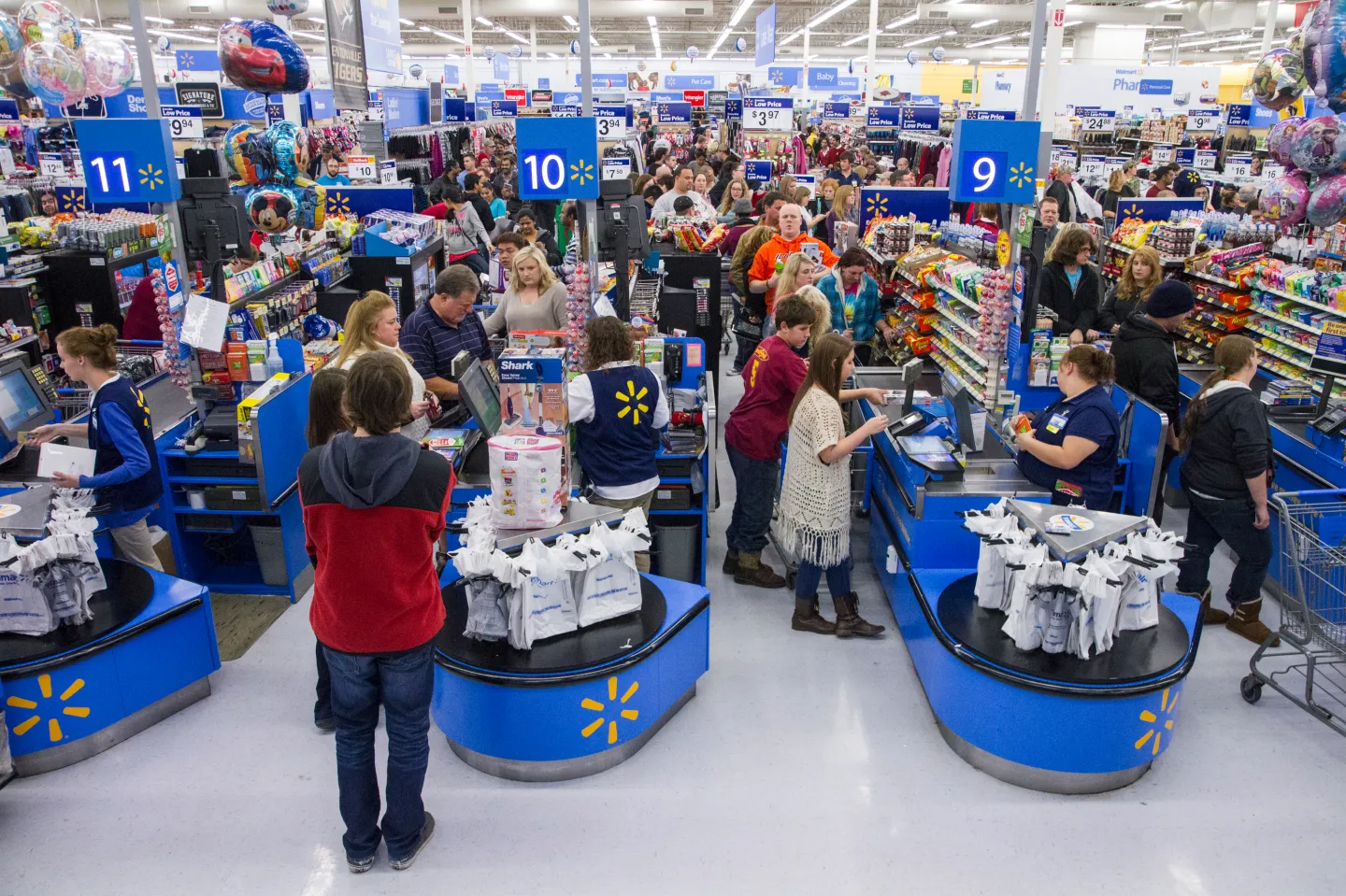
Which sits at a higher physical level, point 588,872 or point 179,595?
Result: point 179,595

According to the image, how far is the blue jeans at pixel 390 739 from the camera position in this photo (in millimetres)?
3006

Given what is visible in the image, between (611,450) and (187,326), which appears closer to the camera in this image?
(611,450)

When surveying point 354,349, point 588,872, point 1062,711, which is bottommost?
point 588,872

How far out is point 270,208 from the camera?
6559mm

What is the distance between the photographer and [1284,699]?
4246mm

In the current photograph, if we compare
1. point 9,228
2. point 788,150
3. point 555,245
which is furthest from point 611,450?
point 788,150

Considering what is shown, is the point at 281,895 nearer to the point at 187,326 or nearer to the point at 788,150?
the point at 187,326

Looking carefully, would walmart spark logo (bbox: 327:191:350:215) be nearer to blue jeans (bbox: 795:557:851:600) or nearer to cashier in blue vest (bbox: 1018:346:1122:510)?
blue jeans (bbox: 795:557:851:600)

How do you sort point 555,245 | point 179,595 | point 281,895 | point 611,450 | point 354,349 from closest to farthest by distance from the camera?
point 281,895 → point 179,595 → point 611,450 → point 354,349 → point 555,245

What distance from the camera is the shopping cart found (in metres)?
3.86

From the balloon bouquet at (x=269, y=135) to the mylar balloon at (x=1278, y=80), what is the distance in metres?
6.77

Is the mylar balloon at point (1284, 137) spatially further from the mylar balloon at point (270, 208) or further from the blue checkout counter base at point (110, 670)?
the blue checkout counter base at point (110, 670)

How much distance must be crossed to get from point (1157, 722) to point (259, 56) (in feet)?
24.5

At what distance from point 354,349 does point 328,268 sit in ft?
10.8
